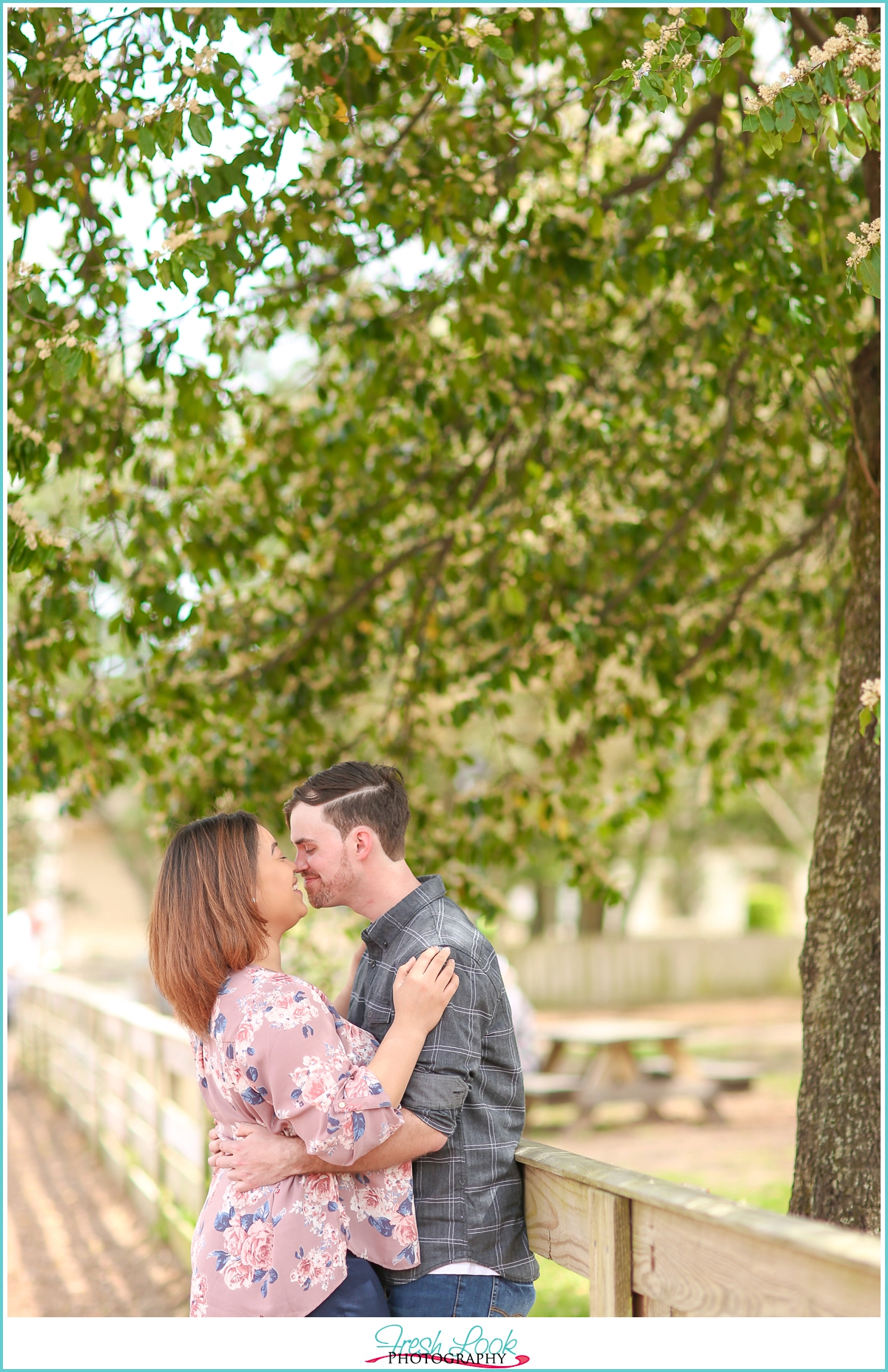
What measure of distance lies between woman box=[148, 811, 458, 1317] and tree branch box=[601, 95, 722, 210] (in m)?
3.41

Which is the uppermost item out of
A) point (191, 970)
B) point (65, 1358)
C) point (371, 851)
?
point (371, 851)

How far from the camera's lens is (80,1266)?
302 inches

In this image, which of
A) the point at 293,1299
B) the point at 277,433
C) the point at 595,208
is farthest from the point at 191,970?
the point at 277,433

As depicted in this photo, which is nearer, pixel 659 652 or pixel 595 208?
pixel 595 208

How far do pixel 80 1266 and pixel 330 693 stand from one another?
445 centimetres

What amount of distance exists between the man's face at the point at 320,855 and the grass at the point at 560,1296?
3.80m

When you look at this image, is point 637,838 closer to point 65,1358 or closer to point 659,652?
point 659,652

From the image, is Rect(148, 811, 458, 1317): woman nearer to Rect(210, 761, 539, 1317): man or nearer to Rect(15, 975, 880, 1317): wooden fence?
Rect(210, 761, 539, 1317): man

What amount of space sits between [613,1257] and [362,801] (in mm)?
1059

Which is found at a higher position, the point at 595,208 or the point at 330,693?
the point at 595,208

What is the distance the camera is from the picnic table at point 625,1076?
449 inches

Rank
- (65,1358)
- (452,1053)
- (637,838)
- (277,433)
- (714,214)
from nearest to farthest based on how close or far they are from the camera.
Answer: (65,1358) → (452,1053) → (714,214) → (277,433) → (637,838)

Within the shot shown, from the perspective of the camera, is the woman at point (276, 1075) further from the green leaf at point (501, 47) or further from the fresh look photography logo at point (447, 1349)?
the green leaf at point (501, 47)

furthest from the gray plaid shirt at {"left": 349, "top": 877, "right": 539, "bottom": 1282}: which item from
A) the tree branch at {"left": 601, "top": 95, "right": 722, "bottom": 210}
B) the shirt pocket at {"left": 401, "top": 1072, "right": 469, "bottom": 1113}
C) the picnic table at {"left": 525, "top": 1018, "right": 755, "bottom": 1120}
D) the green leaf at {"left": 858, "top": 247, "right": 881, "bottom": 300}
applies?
the picnic table at {"left": 525, "top": 1018, "right": 755, "bottom": 1120}
